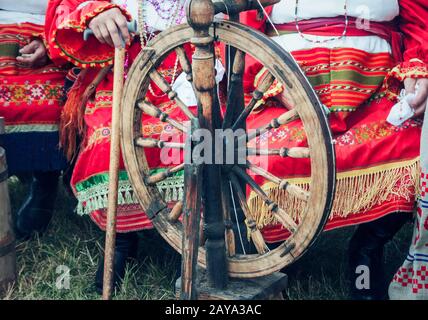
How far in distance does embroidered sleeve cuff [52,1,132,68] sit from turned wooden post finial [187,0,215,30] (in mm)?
661

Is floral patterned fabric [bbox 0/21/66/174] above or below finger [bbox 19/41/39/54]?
below

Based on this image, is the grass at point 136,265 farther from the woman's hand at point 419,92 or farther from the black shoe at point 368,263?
the woman's hand at point 419,92

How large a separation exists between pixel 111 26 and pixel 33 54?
85 centimetres

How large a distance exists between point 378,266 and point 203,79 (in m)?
1.33

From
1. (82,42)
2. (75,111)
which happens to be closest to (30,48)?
(75,111)

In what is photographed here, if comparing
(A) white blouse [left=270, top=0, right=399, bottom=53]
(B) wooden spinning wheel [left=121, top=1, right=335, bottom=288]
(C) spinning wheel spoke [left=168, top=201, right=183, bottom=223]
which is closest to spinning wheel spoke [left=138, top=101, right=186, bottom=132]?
(B) wooden spinning wheel [left=121, top=1, right=335, bottom=288]

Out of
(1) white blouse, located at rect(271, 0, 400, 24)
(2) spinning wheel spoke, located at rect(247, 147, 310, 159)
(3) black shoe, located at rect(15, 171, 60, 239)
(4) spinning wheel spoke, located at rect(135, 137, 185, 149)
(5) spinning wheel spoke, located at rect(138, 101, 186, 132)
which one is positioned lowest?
(3) black shoe, located at rect(15, 171, 60, 239)

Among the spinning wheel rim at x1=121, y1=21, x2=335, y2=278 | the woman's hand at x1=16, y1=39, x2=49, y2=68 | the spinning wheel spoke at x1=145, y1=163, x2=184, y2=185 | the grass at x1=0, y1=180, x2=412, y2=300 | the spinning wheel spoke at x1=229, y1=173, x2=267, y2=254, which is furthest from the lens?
the woman's hand at x1=16, y1=39, x2=49, y2=68

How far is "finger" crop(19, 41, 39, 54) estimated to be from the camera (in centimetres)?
320

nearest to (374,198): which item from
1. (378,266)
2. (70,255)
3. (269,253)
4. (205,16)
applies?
(378,266)

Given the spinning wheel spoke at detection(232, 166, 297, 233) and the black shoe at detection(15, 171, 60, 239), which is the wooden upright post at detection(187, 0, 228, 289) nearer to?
the spinning wheel spoke at detection(232, 166, 297, 233)

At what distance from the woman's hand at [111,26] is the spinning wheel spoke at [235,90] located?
57 centimetres

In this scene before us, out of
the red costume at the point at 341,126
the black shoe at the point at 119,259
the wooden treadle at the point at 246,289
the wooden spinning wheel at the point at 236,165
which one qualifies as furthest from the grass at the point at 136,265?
the wooden spinning wheel at the point at 236,165
